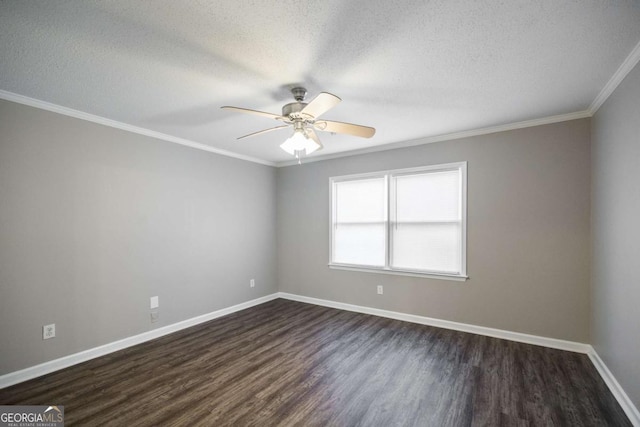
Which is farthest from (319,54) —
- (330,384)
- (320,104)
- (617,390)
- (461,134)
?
(617,390)

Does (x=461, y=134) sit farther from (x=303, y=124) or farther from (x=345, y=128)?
(x=303, y=124)

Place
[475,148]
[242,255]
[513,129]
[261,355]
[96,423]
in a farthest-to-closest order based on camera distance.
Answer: [242,255], [475,148], [513,129], [261,355], [96,423]

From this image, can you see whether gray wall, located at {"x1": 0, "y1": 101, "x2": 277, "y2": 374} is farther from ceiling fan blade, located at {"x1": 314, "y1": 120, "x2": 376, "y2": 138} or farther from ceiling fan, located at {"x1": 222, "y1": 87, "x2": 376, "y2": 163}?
ceiling fan blade, located at {"x1": 314, "y1": 120, "x2": 376, "y2": 138}

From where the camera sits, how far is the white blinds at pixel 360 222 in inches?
169

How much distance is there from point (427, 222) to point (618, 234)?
1867mm

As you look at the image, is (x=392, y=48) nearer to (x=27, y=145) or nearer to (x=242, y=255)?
(x=27, y=145)

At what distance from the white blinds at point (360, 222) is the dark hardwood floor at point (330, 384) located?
Answer: 1309 mm

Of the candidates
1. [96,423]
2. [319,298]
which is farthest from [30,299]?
[319,298]

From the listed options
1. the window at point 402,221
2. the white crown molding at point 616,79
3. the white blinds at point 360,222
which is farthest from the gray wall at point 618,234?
the white blinds at point 360,222

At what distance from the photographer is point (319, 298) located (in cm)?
479

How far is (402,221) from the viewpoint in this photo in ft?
13.3

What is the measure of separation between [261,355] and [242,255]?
195cm

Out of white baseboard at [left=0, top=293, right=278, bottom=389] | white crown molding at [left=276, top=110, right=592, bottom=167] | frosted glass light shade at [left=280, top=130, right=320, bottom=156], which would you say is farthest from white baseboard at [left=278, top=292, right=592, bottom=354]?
frosted glass light shade at [left=280, top=130, right=320, bottom=156]

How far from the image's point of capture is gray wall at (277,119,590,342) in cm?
296
